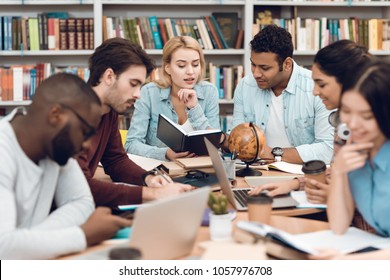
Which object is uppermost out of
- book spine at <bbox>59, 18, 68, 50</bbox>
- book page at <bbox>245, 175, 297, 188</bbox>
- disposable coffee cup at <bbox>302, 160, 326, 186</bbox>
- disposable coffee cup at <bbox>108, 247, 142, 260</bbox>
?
book spine at <bbox>59, 18, 68, 50</bbox>

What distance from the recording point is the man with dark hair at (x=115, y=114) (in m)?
2.25

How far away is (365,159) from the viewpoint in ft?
5.83

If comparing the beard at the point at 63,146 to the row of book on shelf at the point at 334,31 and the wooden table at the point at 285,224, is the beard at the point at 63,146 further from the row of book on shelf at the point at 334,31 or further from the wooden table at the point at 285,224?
the row of book on shelf at the point at 334,31

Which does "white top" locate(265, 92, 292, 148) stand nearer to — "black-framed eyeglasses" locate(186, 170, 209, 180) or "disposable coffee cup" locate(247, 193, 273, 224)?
"black-framed eyeglasses" locate(186, 170, 209, 180)

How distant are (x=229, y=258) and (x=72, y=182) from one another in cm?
62

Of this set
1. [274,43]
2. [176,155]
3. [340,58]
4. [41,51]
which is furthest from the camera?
[41,51]

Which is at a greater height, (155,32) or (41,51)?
(155,32)

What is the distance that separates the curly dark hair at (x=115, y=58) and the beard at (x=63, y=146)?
964 mm

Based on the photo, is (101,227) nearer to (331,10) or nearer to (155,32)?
(155,32)

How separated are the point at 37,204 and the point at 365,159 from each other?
1003 mm

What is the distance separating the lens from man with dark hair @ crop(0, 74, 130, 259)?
4.91 ft

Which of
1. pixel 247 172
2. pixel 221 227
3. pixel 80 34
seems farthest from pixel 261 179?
pixel 80 34

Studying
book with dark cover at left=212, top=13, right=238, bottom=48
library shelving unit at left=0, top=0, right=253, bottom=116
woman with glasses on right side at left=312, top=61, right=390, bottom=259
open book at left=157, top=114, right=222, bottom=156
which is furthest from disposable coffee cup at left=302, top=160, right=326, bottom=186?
book with dark cover at left=212, top=13, right=238, bottom=48

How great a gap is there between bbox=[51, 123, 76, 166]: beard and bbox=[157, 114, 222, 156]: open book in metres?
1.15
